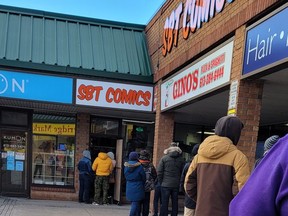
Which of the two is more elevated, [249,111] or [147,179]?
[249,111]

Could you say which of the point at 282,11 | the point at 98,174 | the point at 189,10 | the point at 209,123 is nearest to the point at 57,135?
the point at 98,174

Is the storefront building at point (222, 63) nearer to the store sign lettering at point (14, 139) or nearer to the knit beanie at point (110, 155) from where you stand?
the knit beanie at point (110, 155)

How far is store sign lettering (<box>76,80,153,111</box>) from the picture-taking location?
364 inches

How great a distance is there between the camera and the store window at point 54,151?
1073cm

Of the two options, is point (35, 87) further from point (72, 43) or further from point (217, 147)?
point (217, 147)

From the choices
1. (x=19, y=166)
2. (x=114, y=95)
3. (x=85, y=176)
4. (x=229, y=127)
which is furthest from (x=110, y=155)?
(x=229, y=127)

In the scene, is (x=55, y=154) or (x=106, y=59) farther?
(x=55, y=154)

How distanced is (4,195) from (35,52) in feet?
13.5

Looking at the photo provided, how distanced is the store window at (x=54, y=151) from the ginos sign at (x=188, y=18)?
13.0 ft

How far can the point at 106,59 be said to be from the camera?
9.88m

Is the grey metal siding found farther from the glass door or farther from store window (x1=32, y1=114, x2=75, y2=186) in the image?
the glass door

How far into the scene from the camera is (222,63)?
18.0 feet

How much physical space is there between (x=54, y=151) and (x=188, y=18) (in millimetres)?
5920

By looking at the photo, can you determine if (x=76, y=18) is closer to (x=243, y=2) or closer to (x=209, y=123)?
(x=209, y=123)
